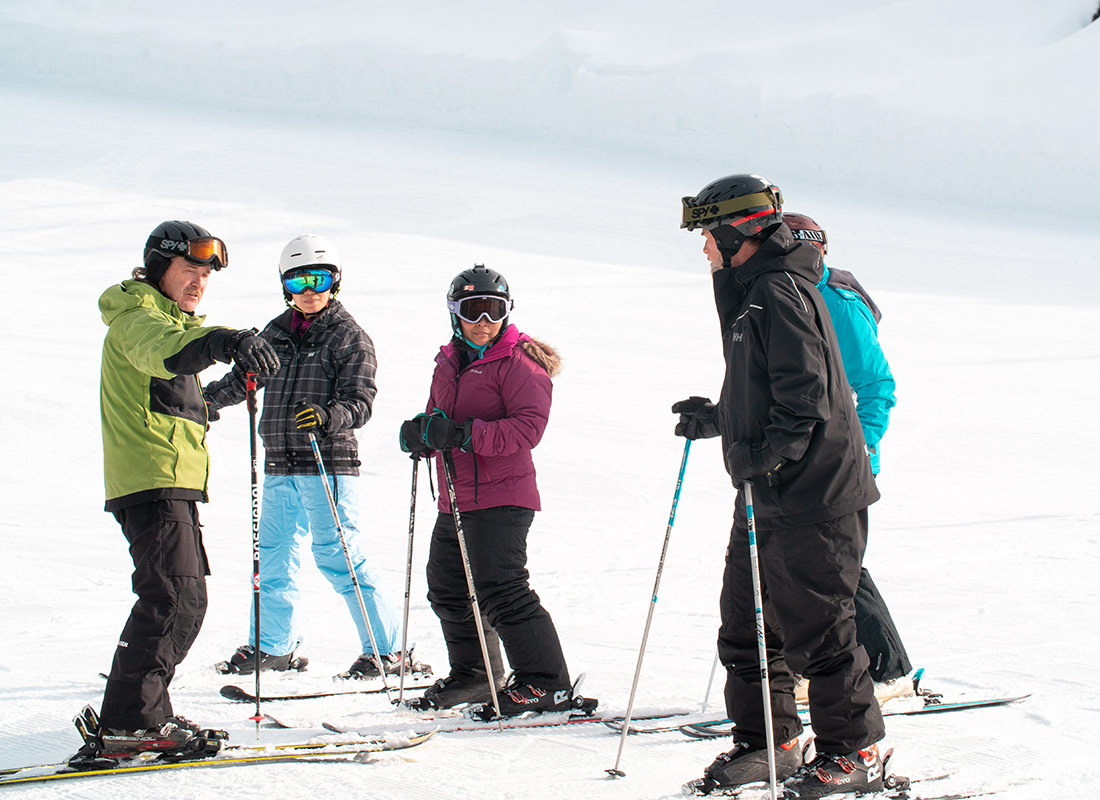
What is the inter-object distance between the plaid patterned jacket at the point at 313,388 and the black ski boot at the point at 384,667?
2.62 ft

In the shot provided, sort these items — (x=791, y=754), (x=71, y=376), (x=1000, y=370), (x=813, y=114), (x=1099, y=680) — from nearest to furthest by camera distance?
(x=791, y=754)
(x=1099, y=680)
(x=71, y=376)
(x=1000, y=370)
(x=813, y=114)

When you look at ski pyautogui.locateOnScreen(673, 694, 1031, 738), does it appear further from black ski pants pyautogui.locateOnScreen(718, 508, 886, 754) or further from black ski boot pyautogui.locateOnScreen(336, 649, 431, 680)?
black ski boot pyautogui.locateOnScreen(336, 649, 431, 680)

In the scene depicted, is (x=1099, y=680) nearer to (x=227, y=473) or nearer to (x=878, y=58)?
(x=227, y=473)

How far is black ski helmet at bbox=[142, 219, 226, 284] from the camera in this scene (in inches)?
137

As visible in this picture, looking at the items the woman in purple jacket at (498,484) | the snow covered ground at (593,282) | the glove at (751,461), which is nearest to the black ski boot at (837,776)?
the snow covered ground at (593,282)

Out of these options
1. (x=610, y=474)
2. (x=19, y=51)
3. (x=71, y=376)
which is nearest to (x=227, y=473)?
(x=71, y=376)

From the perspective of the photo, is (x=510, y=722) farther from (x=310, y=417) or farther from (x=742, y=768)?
(x=310, y=417)

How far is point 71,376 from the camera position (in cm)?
917

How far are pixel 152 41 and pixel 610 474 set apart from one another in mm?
20620

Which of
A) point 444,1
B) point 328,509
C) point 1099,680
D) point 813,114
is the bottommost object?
point 1099,680

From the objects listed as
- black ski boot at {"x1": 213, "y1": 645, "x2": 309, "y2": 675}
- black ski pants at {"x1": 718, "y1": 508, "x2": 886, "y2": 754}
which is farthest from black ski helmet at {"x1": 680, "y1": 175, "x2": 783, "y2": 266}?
black ski boot at {"x1": 213, "y1": 645, "x2": 309, "y2": 675}

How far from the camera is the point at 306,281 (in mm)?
4602

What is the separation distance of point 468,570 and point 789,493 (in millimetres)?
1304

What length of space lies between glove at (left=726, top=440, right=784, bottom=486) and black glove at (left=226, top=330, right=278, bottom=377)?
1.35 meters
